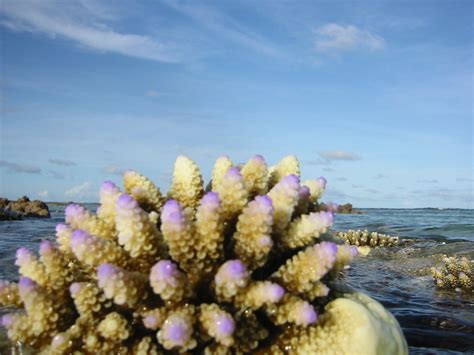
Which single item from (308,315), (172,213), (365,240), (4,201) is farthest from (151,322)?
(4,201)

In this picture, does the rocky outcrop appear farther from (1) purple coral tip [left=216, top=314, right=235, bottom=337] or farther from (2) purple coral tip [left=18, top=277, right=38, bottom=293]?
(1) purple coral tip [left=216, top=314, right=235, bottom=337]

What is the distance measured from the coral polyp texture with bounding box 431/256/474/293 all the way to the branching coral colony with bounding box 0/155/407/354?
5.22 metres

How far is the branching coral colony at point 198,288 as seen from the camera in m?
2.40

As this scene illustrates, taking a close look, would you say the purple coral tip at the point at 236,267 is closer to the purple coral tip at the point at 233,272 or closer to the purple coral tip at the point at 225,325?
the purple coral tip at the point at 233,272

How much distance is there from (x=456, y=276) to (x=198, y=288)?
634 cm

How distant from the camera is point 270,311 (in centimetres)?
255

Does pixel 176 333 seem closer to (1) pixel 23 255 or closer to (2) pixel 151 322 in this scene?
(2) pixel 151 322

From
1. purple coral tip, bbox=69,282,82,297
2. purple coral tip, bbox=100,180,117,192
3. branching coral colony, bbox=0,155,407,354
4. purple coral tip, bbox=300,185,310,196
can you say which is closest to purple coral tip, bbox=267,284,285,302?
branching coral colony, bbox=0,155,407,354

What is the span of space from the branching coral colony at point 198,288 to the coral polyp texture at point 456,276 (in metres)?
5.22

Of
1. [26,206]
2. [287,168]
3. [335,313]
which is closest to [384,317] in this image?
[335,313]

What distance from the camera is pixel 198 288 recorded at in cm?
258

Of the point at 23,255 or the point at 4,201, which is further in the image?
the point at 4,201

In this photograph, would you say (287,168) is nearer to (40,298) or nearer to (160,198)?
(160,198)

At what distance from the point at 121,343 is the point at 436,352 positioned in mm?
2816
